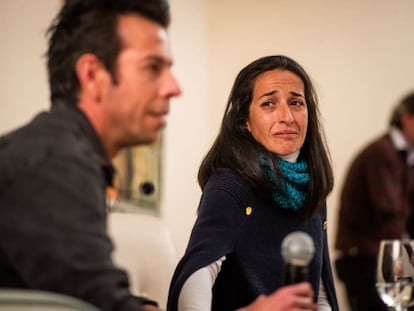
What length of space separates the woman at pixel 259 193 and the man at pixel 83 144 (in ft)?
1.94

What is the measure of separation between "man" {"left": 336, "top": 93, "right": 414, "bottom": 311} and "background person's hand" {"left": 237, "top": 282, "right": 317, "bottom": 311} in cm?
312

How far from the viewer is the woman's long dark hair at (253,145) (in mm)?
2162

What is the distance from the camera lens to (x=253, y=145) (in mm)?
2182

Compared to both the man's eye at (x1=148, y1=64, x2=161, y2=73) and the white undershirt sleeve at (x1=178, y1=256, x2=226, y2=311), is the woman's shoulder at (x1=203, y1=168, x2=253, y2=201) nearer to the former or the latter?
the white undershirt sleeve at (x1=178, y1=256, x2=226, y2=311)

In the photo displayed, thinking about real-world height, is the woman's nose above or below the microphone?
above

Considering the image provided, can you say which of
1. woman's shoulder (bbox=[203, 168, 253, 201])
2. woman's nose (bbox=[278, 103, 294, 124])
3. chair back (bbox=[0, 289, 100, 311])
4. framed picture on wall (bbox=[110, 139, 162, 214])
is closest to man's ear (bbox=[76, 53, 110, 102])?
chair back (bbox=[0, 289, 100, 311])

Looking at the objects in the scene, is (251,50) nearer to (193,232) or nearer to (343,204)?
(343,204)

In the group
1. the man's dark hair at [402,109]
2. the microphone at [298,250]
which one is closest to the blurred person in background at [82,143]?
the microphone at [298,250]

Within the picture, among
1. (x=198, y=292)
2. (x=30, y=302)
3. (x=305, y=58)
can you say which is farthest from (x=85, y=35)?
(x=305, y=58)

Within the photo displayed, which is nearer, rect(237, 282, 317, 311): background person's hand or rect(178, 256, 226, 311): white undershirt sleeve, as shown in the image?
rect(237, 282, 317, 311): background person's hand

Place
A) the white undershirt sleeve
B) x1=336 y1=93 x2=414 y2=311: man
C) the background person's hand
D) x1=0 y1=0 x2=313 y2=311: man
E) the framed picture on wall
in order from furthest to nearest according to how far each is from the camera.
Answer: the framed picture on wall → x1=336 y1=93 x2=414 y2=311: man → the white undershirt sleeve → the background person's hand → x1=0 y1=0 x2=313 y2=311: man

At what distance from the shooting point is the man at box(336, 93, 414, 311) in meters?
4.53

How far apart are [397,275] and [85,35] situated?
3.13 feet

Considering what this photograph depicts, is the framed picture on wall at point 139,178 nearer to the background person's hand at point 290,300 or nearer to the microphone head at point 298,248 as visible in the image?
the background person's hand at point 290,300
